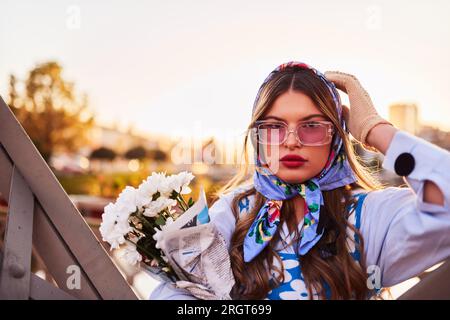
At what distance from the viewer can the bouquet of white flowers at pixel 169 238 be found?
1667 mm

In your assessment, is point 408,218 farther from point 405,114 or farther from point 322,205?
point 405,114

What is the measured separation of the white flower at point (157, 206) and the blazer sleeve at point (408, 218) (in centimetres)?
68

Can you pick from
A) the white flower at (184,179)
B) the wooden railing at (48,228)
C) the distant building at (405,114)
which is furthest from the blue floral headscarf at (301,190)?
the distant building at (405,114)

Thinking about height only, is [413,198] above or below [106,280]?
above

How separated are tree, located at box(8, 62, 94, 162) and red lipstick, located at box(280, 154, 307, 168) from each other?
1950cm

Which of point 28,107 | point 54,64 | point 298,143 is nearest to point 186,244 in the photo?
point 298,143

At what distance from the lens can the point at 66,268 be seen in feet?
5.54

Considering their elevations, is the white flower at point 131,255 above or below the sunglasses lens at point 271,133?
below

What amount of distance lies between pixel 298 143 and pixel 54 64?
76.0ft

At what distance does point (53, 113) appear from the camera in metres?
24.9

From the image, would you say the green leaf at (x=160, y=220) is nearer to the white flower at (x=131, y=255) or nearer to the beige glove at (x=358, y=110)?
the white flower at (x=131, y=255)

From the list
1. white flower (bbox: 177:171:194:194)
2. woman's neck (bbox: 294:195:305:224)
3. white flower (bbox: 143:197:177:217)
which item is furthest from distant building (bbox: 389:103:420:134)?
white flower (bbox: 143:197:177:217)
